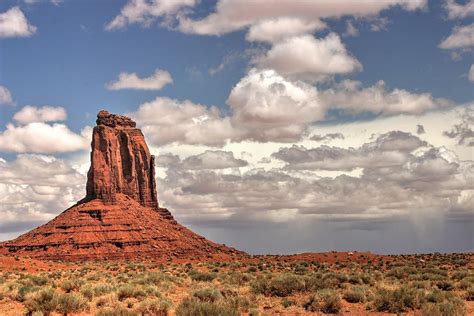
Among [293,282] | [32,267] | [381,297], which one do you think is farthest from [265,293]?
[32,267]

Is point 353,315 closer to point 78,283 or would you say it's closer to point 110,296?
point 110,296

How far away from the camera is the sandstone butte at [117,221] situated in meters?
100

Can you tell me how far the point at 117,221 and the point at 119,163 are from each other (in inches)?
898

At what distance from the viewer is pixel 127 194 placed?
12862cm

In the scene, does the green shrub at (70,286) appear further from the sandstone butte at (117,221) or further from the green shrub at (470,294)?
the sandstone butte at (117,221)

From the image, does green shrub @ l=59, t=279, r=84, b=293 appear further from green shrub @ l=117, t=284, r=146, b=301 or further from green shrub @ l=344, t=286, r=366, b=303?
green shrub @ l=344, t=286, r=366, b=303

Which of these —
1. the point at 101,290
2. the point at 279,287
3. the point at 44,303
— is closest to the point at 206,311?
the point at 44,303

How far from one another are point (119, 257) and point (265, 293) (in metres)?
76.4

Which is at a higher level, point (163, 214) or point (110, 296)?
point (163, 214)

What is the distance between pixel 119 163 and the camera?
422ft

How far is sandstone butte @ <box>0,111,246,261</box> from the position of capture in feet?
328

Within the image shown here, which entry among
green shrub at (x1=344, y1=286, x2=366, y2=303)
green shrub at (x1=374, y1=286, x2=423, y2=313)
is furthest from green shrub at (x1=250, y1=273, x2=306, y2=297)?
green shrub at (x1=374, y1=286, x2=423, y2=313)

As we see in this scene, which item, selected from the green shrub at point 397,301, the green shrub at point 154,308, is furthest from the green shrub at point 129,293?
the green shrub at point 397,301

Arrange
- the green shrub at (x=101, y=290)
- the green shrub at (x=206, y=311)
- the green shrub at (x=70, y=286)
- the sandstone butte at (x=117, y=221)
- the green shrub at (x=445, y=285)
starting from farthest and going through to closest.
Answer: the sandstone butte at (x=117, y=221)
the green shrub at (x=70, y=286)
the green shrub at (x=445, y=285)
the green shrub at (x=101, y=290)
the green shrub at (x=206, y=311)
